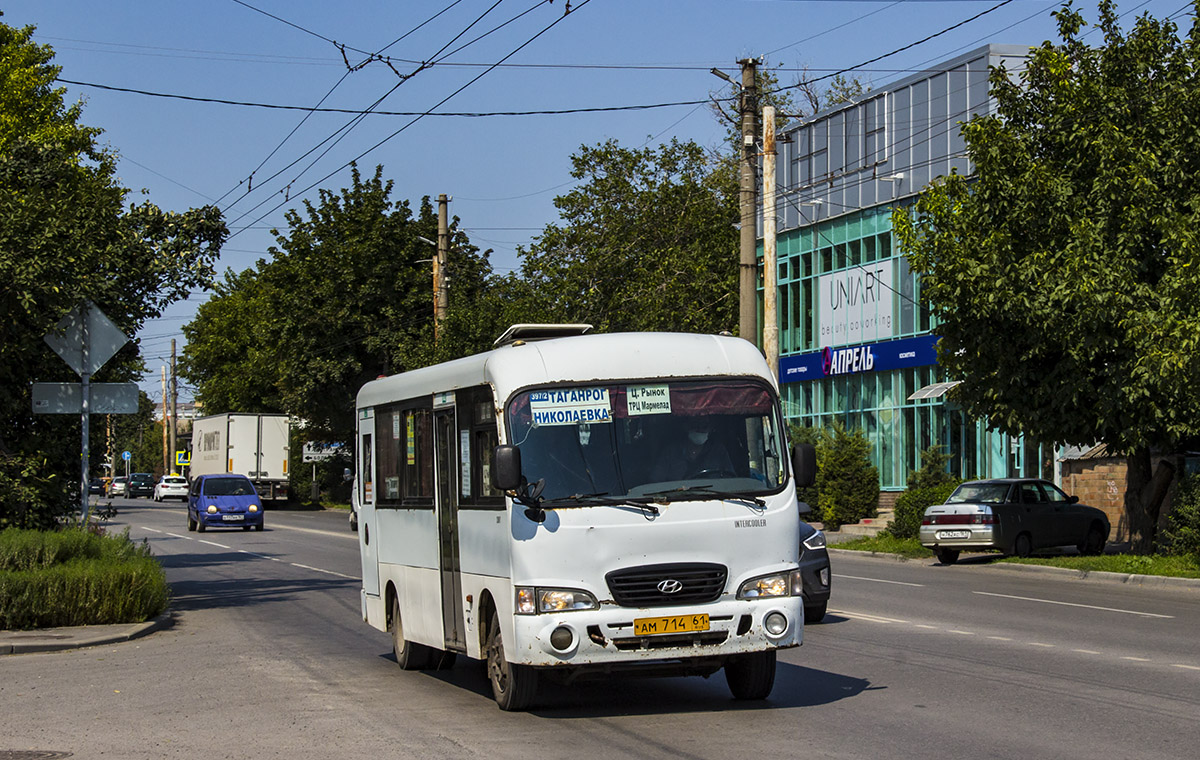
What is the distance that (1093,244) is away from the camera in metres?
23.8

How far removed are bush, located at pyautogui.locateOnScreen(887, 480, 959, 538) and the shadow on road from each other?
20.8 m

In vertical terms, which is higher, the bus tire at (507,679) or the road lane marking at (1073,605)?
the bus tire at (507,679)

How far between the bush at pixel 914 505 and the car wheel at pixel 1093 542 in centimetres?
403

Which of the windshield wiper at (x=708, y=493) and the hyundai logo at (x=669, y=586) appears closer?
the hyundai logo at (x=669, y=586)

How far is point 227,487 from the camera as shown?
148ft

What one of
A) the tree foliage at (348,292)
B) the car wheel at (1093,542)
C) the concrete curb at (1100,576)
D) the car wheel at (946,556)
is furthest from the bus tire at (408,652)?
the tree foliage at (348,292)

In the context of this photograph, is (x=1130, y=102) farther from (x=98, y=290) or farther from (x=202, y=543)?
(x=202, y=543)

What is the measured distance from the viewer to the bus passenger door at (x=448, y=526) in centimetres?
1099

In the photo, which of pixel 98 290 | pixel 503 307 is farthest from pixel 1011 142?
pixel 503 307

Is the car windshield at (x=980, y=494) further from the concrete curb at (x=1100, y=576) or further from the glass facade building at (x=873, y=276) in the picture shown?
the glass facade building at (x=873, y=276)

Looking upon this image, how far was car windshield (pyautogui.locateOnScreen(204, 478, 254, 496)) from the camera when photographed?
146 ft

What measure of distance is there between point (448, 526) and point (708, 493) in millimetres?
2396

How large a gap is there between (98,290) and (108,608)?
158 inches

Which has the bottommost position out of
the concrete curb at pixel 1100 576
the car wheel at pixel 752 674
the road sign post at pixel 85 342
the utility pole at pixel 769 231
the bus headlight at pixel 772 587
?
the concrete curb at pixel 1100 576
